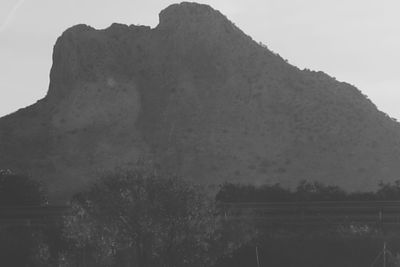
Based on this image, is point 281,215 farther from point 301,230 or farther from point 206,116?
point 206,116

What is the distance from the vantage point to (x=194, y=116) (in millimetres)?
87875

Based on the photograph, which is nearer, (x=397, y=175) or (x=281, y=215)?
(x=281, y=215)

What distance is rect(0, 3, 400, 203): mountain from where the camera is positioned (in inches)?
3093

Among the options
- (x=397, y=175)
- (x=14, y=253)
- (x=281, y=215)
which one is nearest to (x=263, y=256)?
(x=281, y=215)

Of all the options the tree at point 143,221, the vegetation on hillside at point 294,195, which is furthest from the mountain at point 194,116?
the tree at point 143,221

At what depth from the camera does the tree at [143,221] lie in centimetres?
1666

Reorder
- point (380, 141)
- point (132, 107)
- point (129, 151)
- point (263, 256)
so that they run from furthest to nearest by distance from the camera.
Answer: point (132, 107), point (129, 151), point (380, 141), point (263, 256)

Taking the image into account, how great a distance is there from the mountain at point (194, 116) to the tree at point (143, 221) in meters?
55.9

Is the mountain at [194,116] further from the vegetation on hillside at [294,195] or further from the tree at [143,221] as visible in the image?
the tree at [143,221]

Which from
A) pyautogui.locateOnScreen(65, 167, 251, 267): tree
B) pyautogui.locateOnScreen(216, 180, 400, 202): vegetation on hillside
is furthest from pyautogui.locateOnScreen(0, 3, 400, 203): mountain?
pyautogui.locateOnScreen(65, 167, 251, 267): tree

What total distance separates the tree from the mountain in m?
55.9

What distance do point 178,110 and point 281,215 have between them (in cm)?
6324

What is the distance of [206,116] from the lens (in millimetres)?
87375

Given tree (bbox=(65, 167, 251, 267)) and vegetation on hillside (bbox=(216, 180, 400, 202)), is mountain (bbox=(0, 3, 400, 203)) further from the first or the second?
tree (bbox=(65, 167, 251, 267))
